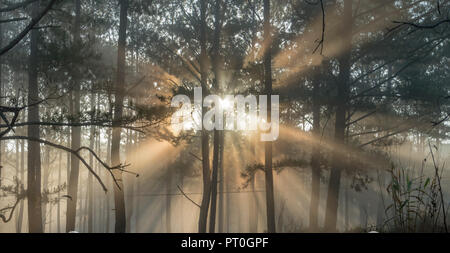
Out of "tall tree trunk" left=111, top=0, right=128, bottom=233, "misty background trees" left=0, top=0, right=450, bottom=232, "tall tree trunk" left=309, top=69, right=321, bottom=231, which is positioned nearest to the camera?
"misty background trees" left=0, top=0, right=450, bottom=232

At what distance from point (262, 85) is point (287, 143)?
6480mm

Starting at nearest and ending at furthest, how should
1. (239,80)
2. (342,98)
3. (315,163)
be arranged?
(342,98) → (315,163) → (239,80)

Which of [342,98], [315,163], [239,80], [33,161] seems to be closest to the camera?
[342,98]

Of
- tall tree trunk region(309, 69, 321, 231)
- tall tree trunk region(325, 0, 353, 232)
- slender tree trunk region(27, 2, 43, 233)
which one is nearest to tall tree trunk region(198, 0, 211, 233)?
tall tree trunk region(309, 69, 321, 231)

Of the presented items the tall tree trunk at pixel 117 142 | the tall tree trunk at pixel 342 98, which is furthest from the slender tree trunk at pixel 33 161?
the tall tree trunk at pixel 342 98

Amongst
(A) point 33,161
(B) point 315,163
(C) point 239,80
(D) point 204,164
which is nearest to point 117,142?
(A) point 33,161

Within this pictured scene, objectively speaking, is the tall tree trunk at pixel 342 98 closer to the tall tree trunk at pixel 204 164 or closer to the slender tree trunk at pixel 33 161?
the tall tree trunk at pixel 204 164

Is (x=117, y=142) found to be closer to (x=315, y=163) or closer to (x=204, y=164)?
(x=204, y=164)

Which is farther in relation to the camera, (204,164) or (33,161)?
(204,164)

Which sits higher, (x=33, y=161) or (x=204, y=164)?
(x=33, y=161)

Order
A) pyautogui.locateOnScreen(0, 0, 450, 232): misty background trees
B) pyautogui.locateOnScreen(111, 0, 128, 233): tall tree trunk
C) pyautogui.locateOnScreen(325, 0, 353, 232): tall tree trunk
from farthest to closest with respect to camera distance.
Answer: pyautogui.locateOnScreen(325, 0, 353, 232): tall tree trunk → pyautogui.locateOnScreen(111, 0, 128, 233): tall tree trunk → pyautogui.locateOnScreen(0, 0, 450, 232): misty background trees

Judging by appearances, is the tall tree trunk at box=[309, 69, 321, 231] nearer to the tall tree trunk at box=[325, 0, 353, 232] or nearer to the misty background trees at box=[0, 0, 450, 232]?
the misty background trees at box=[0, 0, 450, 232]
